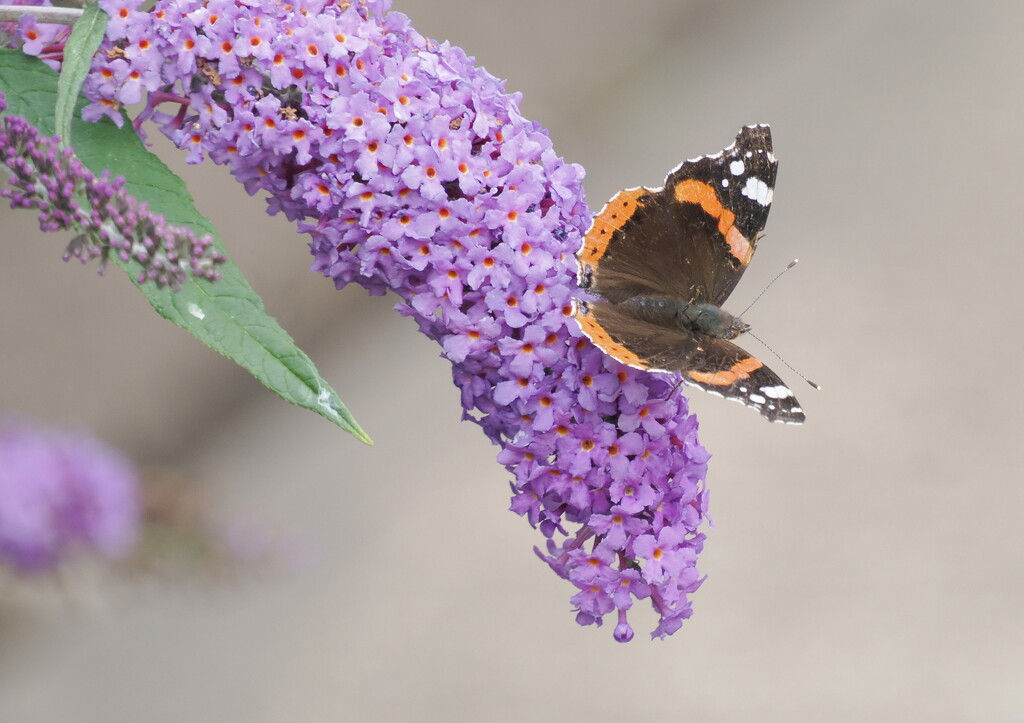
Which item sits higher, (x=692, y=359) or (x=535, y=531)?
(x=692, y=359)

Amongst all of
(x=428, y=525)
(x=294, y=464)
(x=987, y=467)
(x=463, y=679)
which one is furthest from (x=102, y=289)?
(x=987, y=467)

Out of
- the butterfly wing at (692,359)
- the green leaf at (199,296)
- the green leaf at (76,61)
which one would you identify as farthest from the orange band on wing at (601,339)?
the green leaf at (76,61)

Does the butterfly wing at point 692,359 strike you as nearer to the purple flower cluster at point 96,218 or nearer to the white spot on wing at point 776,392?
the white spot on wing at point 776,392

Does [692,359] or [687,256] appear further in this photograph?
[687,256]

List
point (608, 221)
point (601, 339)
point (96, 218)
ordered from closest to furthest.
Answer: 1. point (96, 218)
2. point (601, 339)
3. point (608, 221)

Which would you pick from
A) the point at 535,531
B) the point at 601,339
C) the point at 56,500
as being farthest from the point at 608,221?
the point at 535,531

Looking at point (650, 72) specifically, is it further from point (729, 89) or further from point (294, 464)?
point (294, 464)

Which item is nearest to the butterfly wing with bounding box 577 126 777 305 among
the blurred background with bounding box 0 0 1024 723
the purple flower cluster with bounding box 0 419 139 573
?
the purple flower cluster with bounding box 0 419 139 573

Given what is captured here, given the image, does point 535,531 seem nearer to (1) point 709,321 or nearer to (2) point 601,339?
(1) point 709,321
